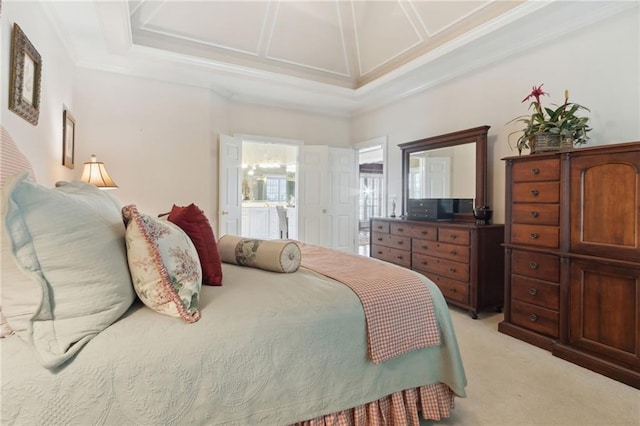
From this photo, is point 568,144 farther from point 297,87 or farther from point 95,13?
point 95,13

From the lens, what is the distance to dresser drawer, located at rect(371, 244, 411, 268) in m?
3.89

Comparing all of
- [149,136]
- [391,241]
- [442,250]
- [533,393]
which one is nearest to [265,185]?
[149,136]

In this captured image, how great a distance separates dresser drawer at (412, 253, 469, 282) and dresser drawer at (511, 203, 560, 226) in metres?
0.73

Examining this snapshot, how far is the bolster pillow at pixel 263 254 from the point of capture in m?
1.71

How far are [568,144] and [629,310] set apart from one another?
122cm

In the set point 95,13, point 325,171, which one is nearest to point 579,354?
point 325,171

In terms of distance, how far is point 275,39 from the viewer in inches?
155

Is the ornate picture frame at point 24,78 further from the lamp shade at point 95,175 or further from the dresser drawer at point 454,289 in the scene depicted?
the dresser drawer at point 454,289

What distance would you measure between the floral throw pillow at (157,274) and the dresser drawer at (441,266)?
9.14 feet

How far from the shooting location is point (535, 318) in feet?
8.44

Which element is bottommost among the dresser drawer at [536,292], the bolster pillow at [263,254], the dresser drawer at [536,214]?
the dresser drawer at [536,292]

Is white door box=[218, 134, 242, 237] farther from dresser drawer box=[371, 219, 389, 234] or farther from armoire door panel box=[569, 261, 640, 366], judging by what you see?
armoire door panel box=[569, 261, 640, 366]

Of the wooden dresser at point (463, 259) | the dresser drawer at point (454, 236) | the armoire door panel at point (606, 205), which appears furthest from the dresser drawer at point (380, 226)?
the armoire door panel at point (606, 205)

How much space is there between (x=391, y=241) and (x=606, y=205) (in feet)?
7.34
